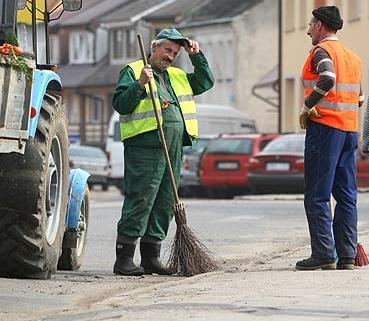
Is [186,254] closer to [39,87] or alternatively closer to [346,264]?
[346,264]

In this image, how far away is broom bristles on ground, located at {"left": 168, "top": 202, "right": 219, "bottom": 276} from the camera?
41.5 feet

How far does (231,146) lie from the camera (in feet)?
122

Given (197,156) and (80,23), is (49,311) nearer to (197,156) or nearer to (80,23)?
(197,156)

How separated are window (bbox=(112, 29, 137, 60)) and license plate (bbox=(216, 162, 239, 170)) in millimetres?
52892

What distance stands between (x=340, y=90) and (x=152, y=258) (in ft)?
6.48

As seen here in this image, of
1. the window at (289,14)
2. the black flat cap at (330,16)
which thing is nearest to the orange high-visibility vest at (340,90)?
the black flat cap at (330,16)

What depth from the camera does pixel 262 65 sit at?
72.8 meters

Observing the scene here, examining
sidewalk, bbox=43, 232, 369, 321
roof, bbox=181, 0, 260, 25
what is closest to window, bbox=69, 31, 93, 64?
roof, bbox=181, 0, 260, 25

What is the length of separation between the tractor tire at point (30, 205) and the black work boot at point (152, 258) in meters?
0.79

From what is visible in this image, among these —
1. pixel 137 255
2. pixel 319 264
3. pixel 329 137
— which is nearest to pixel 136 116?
pixel 329 137

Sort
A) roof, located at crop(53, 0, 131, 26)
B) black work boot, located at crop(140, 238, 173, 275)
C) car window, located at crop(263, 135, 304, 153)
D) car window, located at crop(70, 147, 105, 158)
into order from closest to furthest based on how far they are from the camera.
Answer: black work boot, located at crop(140, 238, 173, 275)
car window, located at crop(263, 135, 304, 153)
car window, located at crop(70, 147, 105, 158)
roof, located at crop(53, 0, 131, 26)

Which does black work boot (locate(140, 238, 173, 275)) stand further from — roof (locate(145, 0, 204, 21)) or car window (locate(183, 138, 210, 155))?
roof (locate(145, 0, 204, 21))

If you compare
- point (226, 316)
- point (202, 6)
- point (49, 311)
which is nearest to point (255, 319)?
point (226, 316)

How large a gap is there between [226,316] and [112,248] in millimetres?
7439
